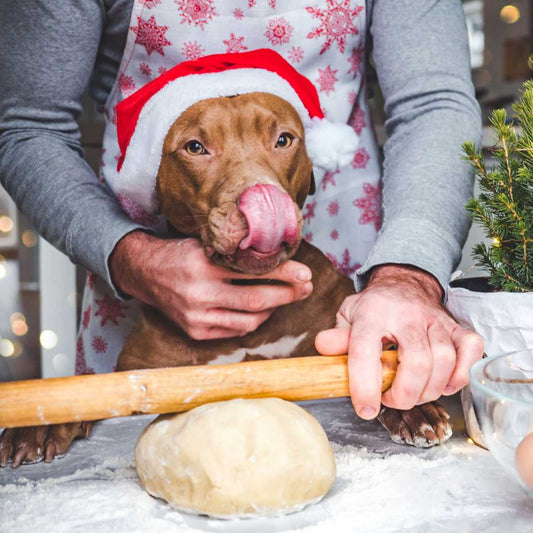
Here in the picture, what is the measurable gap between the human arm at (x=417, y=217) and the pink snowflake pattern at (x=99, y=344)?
671mm

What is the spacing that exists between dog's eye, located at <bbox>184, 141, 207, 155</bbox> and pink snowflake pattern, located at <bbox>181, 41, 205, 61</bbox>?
237mm

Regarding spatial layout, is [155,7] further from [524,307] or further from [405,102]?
[524,307]

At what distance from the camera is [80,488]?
709 millimetres

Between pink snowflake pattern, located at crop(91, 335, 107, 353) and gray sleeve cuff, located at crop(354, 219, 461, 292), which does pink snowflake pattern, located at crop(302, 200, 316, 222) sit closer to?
gray sleeve cuff, located at crop(354, 219, 461, 292)

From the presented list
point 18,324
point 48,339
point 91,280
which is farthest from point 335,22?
point 18,324

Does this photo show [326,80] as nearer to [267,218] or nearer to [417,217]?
[417,217]

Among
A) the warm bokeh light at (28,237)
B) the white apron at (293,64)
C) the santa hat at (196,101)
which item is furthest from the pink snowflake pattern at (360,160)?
the warm bokeh light at (28,237)

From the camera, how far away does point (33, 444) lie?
2.75ft

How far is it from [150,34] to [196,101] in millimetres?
242

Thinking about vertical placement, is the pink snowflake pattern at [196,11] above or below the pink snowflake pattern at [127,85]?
above

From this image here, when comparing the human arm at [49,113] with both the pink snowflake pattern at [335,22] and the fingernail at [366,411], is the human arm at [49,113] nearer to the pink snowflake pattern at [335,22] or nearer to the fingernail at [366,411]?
the pink snowflake pattern at [335,22]

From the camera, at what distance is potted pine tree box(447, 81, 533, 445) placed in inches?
31.3

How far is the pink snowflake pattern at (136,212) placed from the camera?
1227mm

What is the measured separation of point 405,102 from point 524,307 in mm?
612
